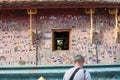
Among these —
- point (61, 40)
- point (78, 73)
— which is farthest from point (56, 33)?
point (78, 73)

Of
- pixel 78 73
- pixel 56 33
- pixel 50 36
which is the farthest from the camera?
pixel 56 33

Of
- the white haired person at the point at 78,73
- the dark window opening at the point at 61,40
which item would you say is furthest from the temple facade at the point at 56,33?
the white haired person at the point at 78,73

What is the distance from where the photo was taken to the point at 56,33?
15570mm

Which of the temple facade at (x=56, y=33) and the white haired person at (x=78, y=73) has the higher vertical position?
the temple facade at (x=56, y=33)

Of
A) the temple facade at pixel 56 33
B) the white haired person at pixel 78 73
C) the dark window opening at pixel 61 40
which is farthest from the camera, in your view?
the dark window opening at pixel 61 40

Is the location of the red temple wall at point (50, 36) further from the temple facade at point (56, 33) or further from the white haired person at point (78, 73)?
the white haired person at point (78, 73)

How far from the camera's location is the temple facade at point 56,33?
15094 mm

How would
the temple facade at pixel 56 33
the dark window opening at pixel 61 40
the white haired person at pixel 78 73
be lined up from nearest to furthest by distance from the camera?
the white haired person at pixel 78 73
the temple facade at pixel 56 33
the dark window opening at pixel 61 40

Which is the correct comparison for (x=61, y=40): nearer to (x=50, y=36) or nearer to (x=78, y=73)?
(x=50, y=36)

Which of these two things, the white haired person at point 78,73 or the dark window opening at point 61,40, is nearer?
the white haired person at point 78,73

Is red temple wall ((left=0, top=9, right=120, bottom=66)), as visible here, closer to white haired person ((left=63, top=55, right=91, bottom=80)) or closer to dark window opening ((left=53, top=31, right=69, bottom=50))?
dark window opening ((left=53, top=31, right=69, bottom=50))

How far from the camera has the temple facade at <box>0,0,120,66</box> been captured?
15.1m

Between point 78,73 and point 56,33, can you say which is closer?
point 78,73

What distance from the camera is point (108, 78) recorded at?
8.84 m
